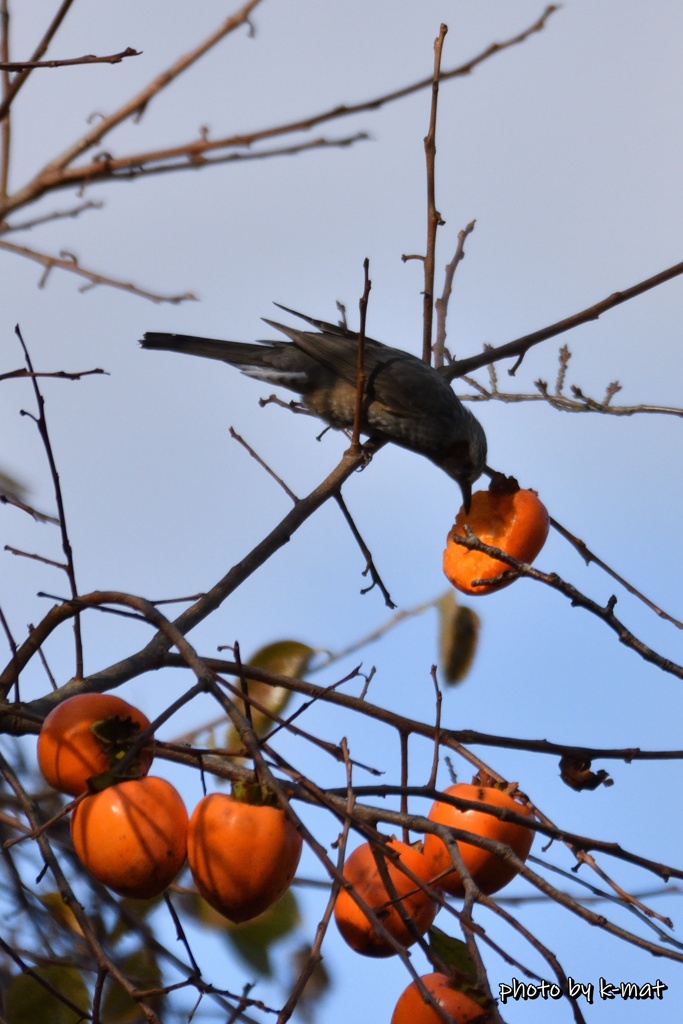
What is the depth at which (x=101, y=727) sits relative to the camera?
7.07ft

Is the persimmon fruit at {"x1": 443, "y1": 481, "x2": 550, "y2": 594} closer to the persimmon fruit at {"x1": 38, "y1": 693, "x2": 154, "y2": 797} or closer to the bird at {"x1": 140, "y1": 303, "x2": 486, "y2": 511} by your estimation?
the persimmon fruit at {"x1": 38, "y1": 693, "x2": 154, "y2": 797}

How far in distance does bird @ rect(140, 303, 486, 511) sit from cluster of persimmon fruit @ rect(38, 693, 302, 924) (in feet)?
11.3

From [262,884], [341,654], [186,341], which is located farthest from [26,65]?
[186,341]

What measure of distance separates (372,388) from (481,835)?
341cm

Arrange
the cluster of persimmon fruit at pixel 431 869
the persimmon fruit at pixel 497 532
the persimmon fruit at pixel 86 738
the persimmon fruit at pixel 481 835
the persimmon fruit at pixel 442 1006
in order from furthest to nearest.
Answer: the persimmon fruit at pixel 497 532 < the persimmon fruit at pixel 481 835 < the cluster of persimmon fruit at pixel 431 869 < the persimmon fruit at pixel 86 738 < the persimmon fruit at pixel 442 1006

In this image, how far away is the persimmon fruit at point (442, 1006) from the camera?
6.61 feet

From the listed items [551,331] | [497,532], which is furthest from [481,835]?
[551,331]

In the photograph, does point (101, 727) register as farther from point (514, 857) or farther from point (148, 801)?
point (514, 857)

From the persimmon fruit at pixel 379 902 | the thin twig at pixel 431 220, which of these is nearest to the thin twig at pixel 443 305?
the thin twig at pixel 431 220

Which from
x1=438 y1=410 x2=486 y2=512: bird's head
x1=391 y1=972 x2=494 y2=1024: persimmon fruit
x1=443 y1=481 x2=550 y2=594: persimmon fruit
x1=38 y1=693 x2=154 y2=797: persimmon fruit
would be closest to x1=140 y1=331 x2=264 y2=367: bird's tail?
x1=438 y1=410 x2=486 y2=512: bird's head

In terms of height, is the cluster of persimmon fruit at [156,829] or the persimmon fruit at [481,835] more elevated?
the persimmon fruit at [481,835]

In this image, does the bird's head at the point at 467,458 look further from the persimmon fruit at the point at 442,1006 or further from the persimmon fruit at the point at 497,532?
the persimmon fruit at the point at 442,1006

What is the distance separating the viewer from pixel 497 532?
3646 mm

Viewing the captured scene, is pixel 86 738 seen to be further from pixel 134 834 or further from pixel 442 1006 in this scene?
pixel 442 1006
